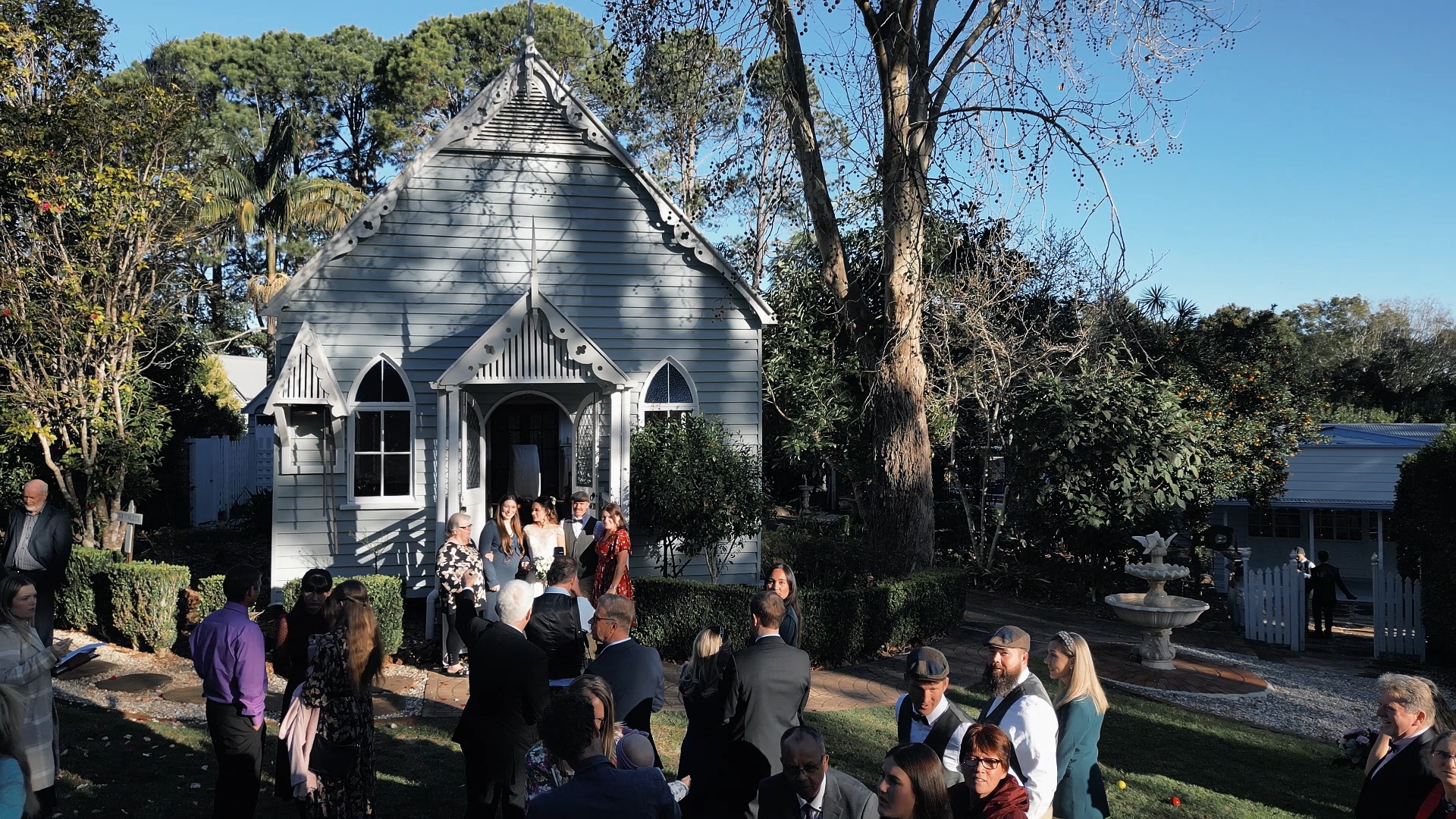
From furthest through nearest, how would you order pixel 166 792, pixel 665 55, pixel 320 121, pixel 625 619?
1. pixel 320 121
2. pixel 665 55
3. pixel 166 792
4. pixel 625 619

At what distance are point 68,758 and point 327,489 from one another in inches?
259

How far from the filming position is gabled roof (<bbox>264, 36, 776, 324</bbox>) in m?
14.0

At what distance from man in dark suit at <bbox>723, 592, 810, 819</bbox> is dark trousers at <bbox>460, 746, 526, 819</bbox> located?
4.47 feet

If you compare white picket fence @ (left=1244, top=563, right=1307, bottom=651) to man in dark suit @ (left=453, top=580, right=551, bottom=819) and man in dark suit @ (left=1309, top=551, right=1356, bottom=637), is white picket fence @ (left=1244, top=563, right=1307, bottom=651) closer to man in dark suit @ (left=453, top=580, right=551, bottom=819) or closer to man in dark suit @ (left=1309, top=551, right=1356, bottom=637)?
man in dark suit @ (left=1309, top=551, right=1356, bottom=637)

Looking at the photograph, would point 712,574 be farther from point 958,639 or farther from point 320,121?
point 320,121

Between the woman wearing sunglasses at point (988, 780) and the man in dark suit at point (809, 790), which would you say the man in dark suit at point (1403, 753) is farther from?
the man in dark suit at point (809, 790)

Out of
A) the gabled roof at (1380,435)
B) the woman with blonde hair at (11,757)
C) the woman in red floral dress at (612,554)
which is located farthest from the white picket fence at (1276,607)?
the woman with blonde hair at (11,757)

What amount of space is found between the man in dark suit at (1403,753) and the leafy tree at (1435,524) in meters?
9.24

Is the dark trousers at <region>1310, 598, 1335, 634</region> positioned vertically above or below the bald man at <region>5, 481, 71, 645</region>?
below

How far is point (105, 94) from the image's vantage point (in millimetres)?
14094

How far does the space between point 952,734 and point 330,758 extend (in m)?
3.39

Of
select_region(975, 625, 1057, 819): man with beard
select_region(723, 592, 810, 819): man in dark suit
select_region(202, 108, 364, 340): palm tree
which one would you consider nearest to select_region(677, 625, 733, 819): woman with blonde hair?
select_region(723, 592, 810, 819): man in dark suit

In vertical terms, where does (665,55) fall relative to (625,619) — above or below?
above

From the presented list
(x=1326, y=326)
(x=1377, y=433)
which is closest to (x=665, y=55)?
(x=1377, y=433)
